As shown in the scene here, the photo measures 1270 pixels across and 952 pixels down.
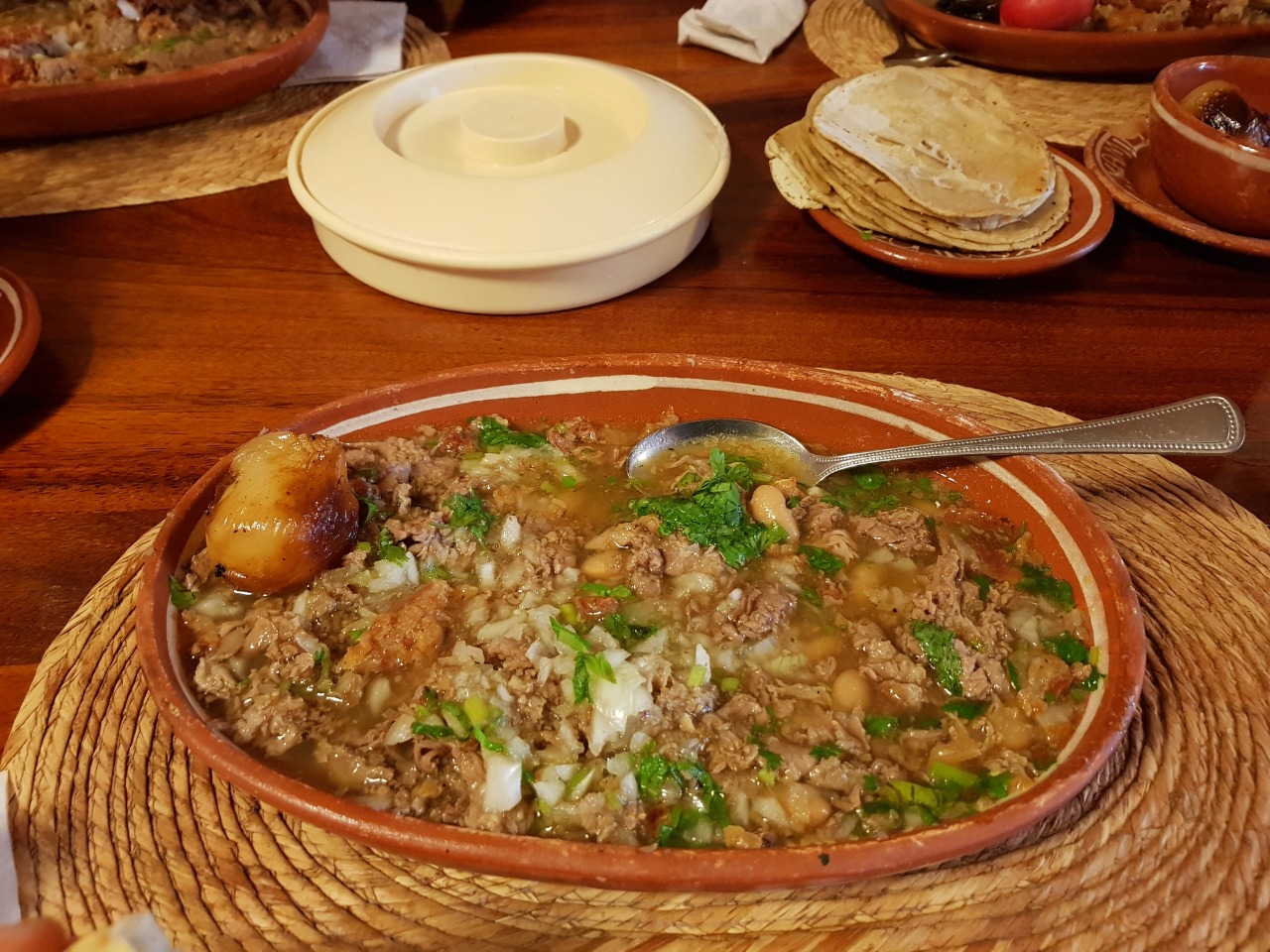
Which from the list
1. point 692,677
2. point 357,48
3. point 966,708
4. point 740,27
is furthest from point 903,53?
point 692,677

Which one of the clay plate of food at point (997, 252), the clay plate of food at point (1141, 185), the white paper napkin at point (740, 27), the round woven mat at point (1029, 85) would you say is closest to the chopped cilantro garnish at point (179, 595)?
the clay plate of food at point (997, 252)

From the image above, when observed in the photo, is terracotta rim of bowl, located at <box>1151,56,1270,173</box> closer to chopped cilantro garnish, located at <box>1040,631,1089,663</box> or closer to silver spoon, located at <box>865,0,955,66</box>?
silver spoon, located at <box>865,0,955,66</box>

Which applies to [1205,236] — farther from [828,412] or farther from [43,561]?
[43,561]

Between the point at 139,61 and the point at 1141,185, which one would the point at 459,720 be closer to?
the point at 1141,185

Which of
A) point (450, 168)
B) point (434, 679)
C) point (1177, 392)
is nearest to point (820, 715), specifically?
point (434, 679)

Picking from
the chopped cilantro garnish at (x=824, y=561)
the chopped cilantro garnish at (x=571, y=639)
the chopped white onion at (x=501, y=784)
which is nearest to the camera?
the chopped white onion at (x=501, y=784)

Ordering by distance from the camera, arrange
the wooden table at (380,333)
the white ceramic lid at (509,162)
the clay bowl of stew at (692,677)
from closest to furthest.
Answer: the clay bowl of stew at (692,677) < the wooden table at (380,333) < the white ceramic lid at (509,162)

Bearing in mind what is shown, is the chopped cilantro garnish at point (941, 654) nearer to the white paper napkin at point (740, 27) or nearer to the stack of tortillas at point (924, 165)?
the stack of tortillas at point (924, 165)

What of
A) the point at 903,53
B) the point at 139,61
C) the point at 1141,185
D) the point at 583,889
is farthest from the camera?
the point at 903,53
